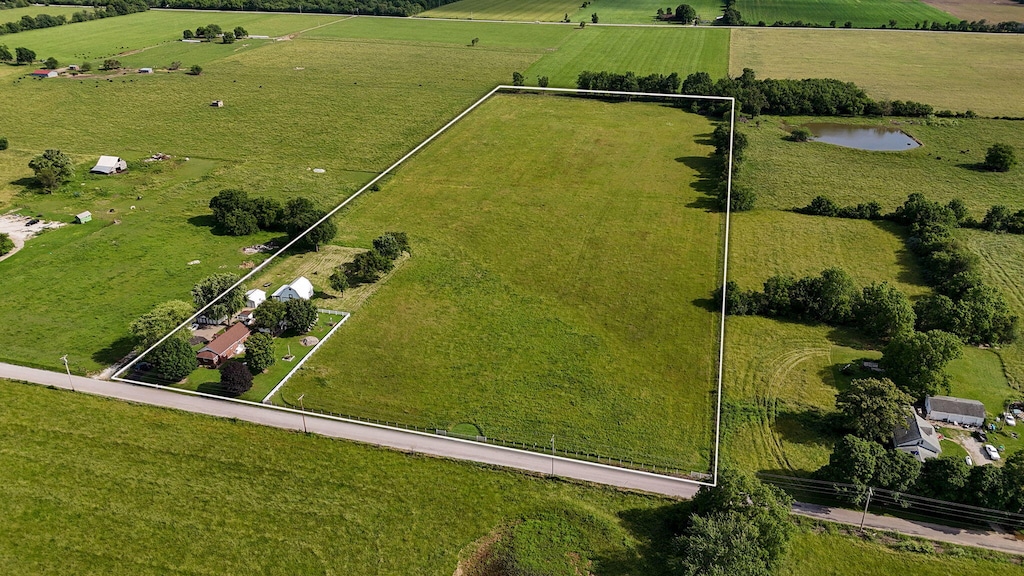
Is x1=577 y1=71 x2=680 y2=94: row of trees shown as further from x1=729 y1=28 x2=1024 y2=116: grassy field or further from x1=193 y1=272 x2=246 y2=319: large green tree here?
x1=193 y1=272 x2=246 y2=319: large green tree

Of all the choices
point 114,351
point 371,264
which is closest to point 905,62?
point 371,264

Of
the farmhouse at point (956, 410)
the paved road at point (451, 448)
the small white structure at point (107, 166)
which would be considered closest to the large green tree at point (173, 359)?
the paved road at point (451, 448)

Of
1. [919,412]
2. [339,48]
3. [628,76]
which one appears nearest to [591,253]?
[919,412]

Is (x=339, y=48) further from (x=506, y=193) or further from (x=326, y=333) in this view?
(x=326, y=333)

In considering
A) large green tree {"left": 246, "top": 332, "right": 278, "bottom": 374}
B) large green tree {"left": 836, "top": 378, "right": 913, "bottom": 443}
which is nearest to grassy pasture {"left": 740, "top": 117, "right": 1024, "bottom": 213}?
large green tree {"left": 836, "top": 378, "right": 913, "bottom": 443}

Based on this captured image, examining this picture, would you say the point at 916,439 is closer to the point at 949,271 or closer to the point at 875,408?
the point at 875,408
